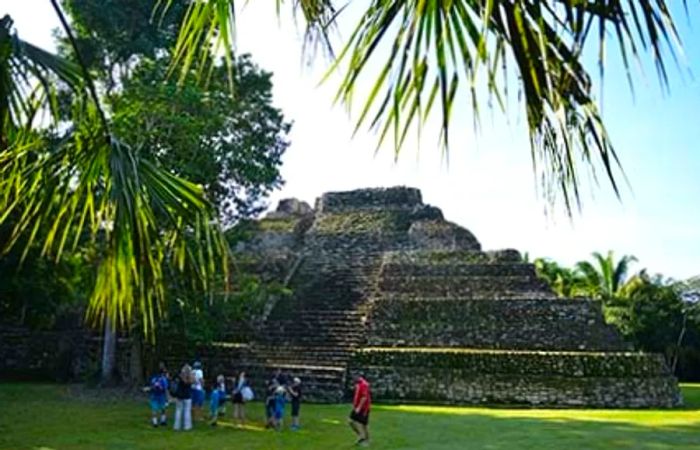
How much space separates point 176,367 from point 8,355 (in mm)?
5274

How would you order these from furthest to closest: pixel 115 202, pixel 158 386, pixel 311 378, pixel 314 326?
1. pixel 314 326
2. pixel 311 378
3. pixel 158 386
4. pixel 115 202

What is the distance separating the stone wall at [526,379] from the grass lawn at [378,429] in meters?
0.80

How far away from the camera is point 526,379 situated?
50.4 ft

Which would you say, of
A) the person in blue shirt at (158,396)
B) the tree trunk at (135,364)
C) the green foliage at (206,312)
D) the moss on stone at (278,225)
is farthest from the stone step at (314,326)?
the person in blue shirt at (158,396)

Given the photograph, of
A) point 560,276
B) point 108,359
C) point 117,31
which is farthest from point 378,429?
point 560,276

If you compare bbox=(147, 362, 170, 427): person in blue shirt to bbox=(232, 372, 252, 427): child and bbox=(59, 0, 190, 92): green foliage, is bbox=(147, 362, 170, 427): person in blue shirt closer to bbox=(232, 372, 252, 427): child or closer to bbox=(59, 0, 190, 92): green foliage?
bbox=(232, 372, 252, 427): child

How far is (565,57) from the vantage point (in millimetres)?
1702

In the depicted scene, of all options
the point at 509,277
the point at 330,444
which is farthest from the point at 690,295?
the point at 330,444

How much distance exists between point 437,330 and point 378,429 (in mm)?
6601

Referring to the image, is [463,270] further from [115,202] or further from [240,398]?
[115,202]

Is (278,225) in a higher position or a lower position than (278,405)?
higher

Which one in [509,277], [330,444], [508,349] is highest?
[509,277]

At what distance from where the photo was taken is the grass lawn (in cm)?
963

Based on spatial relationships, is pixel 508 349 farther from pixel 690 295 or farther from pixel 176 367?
pixel 690 295
